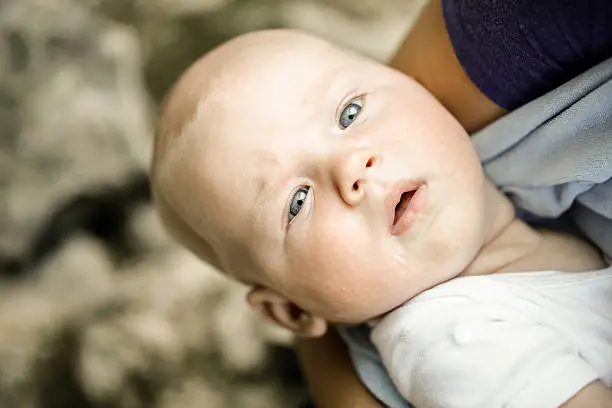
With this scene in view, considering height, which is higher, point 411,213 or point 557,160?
point 557,160

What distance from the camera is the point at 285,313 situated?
96 cm

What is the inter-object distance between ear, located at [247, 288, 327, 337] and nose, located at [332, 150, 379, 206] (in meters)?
0.18

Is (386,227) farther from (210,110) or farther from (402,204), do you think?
(210,110)

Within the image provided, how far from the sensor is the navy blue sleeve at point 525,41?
0.73m

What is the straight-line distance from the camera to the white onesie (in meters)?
0.76

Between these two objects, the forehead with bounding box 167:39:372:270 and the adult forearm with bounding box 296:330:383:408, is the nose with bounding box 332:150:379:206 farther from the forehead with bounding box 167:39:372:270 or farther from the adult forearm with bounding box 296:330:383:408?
the adult forearm with bounding box 296:330:383:408

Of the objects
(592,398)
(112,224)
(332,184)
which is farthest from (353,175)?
(112,224)

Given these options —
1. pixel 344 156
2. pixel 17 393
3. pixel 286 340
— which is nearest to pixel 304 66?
pixel 344 156

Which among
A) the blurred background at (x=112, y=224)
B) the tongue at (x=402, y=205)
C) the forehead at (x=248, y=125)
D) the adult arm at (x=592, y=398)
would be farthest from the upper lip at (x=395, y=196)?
the blurred background at (x=112, y=224)

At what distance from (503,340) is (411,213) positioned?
15 centimetres

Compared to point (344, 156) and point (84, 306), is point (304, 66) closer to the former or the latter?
point (344, 156)

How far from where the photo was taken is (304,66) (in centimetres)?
88

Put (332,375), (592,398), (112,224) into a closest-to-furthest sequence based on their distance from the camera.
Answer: (592,398) → (332,375) → (112,224)

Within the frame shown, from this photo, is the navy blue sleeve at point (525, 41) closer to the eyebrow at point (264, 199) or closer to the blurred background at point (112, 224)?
the eyebrow at point (264, 199)
